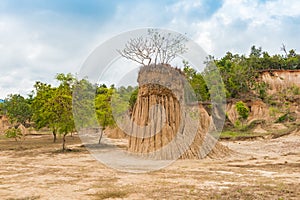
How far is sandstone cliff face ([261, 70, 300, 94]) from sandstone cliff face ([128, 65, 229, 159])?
144ft

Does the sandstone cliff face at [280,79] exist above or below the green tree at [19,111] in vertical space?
above

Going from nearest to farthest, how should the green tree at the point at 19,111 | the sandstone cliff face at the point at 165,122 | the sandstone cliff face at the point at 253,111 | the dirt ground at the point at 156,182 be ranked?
the dirt ground at the point at 156,182, the sandstone cliff face at the point at 165,122, the sandstone cliff face at the point at 253,111, the green tree at the point at 19,111

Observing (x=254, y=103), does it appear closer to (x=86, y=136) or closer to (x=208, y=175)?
(x=86, y=136)

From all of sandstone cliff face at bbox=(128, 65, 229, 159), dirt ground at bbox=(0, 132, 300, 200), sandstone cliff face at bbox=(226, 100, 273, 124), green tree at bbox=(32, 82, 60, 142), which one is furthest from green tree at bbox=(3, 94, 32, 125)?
dirt ground at bbox=(0, 132, 300, 200)

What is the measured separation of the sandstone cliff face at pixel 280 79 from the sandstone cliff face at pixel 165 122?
144 feet

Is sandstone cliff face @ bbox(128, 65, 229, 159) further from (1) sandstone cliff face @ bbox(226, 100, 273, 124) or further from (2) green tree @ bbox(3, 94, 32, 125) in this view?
(2) green tree @ bbox(3, 94, 32, 125)

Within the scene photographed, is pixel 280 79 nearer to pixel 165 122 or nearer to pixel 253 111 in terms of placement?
pixel 253 111

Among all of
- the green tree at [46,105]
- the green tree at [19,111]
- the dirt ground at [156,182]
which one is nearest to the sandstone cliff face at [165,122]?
the dirt ground at [156,182]

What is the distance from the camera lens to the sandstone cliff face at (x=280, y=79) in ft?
194

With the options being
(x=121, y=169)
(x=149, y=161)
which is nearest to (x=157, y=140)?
(x=149, y=161)

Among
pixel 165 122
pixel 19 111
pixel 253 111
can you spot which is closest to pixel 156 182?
pixel 165 122

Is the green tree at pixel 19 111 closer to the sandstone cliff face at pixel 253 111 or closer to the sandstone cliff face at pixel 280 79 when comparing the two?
the sandstone cliff face at pixel 253 111

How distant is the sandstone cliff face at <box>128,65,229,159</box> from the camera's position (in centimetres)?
1819

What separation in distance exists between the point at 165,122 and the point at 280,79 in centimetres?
4834
